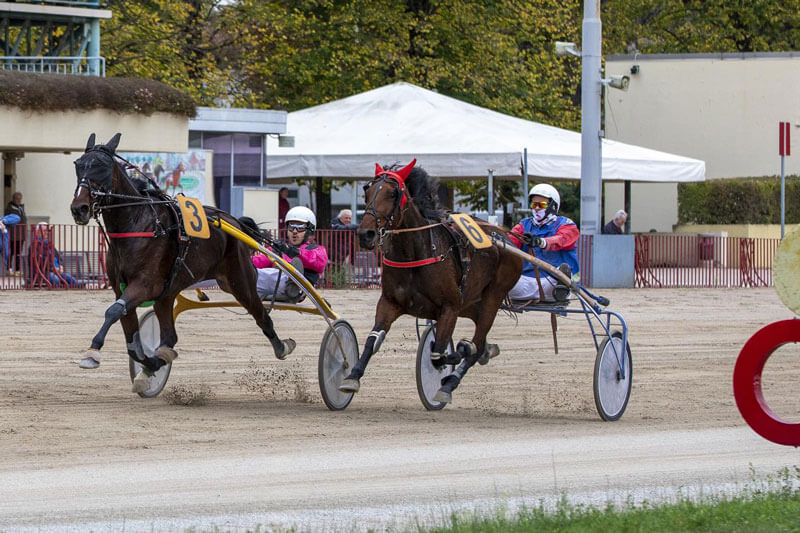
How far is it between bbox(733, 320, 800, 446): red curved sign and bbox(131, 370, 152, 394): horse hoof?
15.6ft

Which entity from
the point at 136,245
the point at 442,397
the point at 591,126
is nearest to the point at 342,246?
the point at 591,126

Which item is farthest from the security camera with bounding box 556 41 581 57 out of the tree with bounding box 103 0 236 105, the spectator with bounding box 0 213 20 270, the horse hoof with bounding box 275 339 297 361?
the horse hoof with bounding box 275 339 297 361

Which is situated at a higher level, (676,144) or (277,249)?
(676,144)

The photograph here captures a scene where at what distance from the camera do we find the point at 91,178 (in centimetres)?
991

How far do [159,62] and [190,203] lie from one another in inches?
894

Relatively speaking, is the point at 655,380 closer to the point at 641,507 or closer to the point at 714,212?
the point at 641,507

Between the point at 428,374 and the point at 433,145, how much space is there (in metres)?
13.5

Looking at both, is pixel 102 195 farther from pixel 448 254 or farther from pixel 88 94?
pixel 88 94

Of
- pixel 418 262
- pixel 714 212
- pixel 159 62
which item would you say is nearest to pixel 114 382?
pixel 418 262

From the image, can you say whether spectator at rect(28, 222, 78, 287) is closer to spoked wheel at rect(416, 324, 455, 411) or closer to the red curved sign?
spoked wheel at rect(416, 324, 455, 411)

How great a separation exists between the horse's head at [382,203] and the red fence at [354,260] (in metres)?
8.93

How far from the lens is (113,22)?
33.2 metres

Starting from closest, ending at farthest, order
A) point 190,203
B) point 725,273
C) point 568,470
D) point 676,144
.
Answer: point 568,470 < point 190,203 < point 725,273 < point 676,144

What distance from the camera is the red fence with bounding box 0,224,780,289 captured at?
21406 mm
